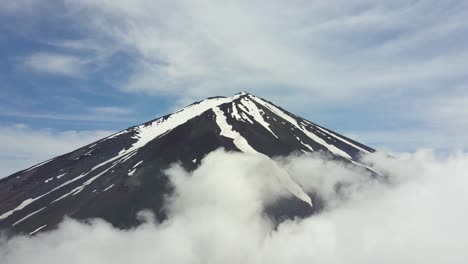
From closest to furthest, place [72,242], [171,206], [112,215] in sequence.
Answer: [112,215] → [72,242] → [171,206]

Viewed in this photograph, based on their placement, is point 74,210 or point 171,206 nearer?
point 74,210

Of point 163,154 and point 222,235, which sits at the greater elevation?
point 163,154

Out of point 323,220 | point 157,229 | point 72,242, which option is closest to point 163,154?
point 157,229

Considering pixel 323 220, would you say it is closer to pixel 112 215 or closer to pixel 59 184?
pixel 112 215

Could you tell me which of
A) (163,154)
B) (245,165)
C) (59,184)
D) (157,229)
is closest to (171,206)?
(157,229)

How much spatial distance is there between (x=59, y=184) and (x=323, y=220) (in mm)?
112819

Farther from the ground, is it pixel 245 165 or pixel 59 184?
pixel 59 184

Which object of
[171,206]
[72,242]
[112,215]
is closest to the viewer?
[112,215]

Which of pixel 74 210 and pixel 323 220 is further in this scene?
pixel 323 220

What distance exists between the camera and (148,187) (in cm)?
18038

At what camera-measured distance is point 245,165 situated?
198625 mm

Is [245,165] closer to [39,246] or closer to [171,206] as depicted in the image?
[171,206]

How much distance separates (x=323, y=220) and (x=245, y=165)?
39975 millimetres

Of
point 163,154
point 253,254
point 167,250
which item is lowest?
point 253,254
